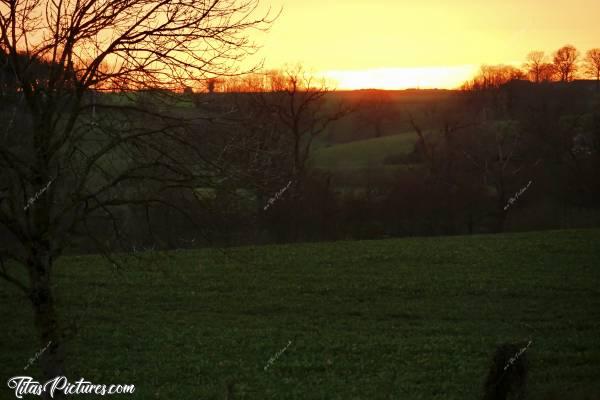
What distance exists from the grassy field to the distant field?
5695cm

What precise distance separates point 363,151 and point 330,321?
269 ft

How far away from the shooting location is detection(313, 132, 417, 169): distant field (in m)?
96.2

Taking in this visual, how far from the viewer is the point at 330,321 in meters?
23.1

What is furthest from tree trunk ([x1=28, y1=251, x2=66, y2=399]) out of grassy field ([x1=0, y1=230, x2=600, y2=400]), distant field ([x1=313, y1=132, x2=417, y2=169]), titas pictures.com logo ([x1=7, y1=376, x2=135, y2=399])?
distant field ([x1=313, y1=132, x2=417, y2=169])

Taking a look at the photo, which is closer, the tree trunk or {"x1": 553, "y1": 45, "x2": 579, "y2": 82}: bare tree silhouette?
the tree trunk

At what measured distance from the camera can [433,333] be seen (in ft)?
69.5

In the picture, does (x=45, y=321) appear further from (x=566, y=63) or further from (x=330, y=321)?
(x=566, y=63)

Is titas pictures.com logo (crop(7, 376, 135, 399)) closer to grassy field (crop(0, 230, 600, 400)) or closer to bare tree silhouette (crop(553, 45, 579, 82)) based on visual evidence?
grassy field (crop(0, 230, 600, 400))

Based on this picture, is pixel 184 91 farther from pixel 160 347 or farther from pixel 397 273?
pixel 397 273

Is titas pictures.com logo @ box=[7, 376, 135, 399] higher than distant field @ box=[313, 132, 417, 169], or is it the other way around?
distant field @ box=[313, 132, 417, 169]

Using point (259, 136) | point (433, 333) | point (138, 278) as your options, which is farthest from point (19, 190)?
point (138, 278)

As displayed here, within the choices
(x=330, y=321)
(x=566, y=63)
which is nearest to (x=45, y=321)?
(x=330, y=321)

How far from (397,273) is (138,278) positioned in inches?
448

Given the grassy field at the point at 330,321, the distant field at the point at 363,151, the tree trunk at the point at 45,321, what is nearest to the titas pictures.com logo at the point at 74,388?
the grassy field at the point at 330,321
